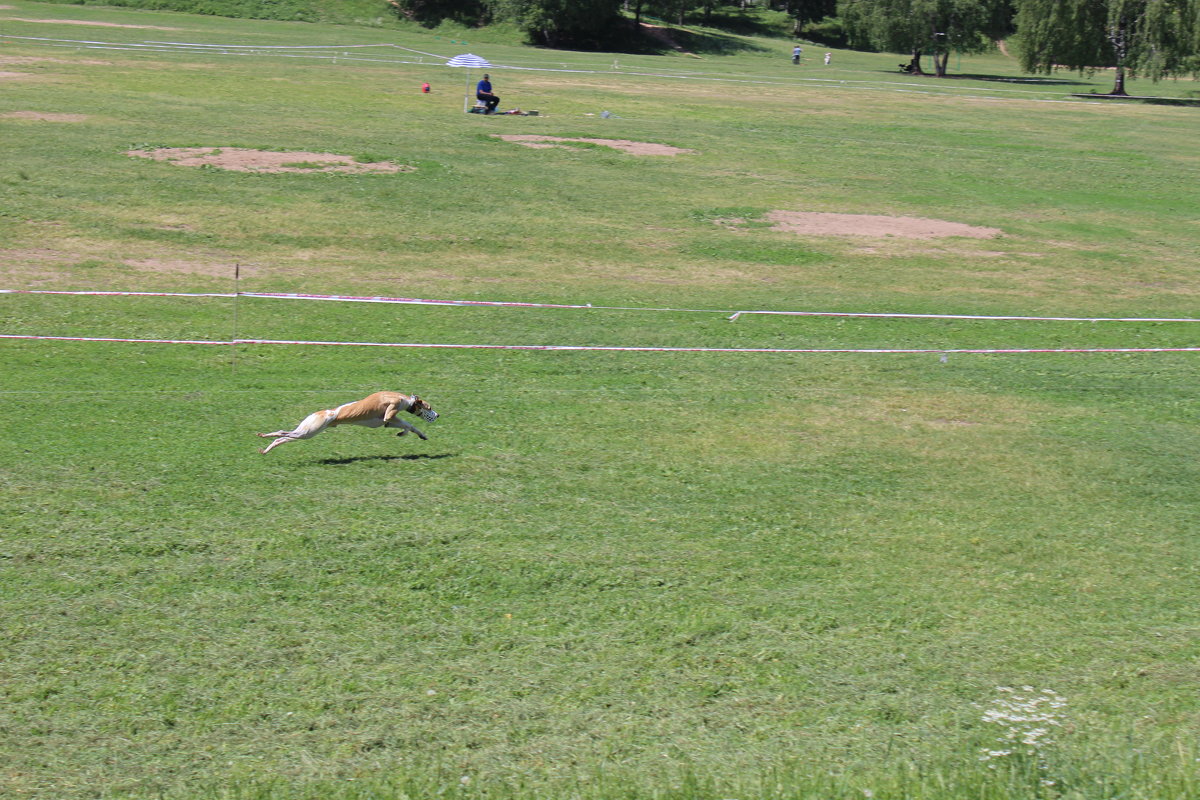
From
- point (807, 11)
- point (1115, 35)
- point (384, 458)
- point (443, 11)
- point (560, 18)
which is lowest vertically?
point (384, 458)

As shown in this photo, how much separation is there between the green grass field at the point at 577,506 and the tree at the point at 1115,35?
1389 inches

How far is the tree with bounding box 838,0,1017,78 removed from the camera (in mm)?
69250

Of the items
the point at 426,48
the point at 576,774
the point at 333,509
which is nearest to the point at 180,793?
the point at 576,774

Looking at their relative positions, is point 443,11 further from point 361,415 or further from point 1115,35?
point 361,415

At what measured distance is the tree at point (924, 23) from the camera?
6925cm

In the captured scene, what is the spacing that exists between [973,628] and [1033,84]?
68.6 meters

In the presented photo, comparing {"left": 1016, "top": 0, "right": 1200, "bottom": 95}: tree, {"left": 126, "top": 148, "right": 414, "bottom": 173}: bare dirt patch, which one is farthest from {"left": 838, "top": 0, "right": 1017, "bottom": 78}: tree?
{"left": 126, "top": 148, "right": 414, "bottom": 173}: bare dirt patch

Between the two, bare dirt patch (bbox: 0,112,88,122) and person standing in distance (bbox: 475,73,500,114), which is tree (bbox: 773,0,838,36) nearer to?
person standing in distance (bbox: 475,73,500,114)

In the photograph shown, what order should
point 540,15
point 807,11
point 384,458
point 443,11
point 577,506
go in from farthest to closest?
point 807,11, point 443,11, point 540,15, point 384,458, point 577,506

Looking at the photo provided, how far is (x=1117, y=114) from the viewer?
5172 centimetres

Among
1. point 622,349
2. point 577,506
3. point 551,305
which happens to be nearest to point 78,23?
point 551,305

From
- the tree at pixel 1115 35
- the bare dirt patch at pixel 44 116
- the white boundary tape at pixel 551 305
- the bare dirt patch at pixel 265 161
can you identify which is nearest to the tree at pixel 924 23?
the tree at pixel 1115 35

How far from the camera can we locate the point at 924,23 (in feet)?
229

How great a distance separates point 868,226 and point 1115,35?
135ft
